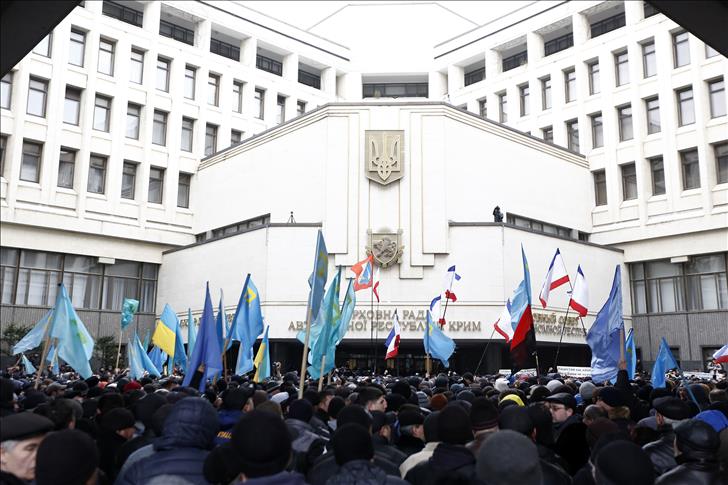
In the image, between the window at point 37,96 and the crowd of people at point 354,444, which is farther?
the window at point 37,96

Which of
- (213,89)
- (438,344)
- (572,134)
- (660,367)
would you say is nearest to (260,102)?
(213,89)

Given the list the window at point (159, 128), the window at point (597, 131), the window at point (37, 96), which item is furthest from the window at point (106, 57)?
the window at point (597, 131)

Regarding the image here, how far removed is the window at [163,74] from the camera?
36.6 meters

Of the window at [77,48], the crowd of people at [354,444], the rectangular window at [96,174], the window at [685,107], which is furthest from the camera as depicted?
the rectangular window at [96,174]

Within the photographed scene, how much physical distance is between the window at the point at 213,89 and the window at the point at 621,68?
21.5 metres

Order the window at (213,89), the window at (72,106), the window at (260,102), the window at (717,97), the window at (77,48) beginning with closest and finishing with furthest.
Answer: the window at (717,97) < the window at (72,106) < the window at (77,48) < the window at (213,89) < the window at (260,102)

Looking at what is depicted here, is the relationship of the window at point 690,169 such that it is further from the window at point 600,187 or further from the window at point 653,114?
the window at point 600,187

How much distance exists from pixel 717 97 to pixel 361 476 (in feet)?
111

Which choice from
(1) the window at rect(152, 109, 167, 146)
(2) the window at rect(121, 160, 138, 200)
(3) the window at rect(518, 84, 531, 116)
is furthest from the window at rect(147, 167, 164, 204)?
(3) the window at rect(518, 84, 531, 116)

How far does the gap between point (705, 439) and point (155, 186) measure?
112 ft

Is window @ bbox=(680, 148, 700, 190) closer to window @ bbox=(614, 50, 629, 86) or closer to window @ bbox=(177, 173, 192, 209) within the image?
window @ bbox=(614, 50, 629, 86)

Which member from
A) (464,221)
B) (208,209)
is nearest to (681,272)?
(464,221)

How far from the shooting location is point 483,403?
5113mm

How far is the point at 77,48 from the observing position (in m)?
33.8
